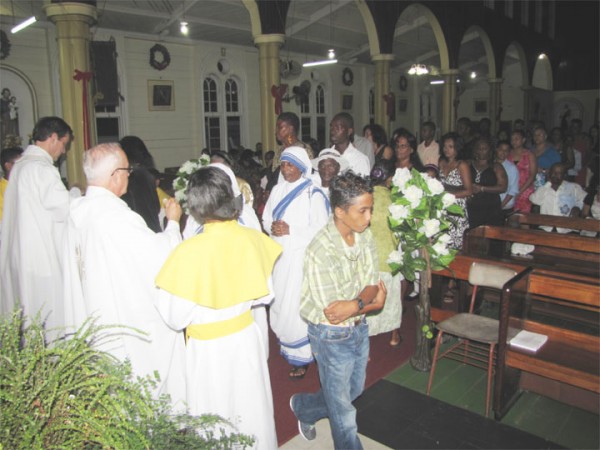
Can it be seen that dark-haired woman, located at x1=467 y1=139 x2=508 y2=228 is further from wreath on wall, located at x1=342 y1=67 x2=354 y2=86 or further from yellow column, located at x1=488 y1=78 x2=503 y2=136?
yellow column, located at x1=488 y1=78 x2=503 y2=136

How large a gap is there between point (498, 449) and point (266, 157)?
23.9 feet

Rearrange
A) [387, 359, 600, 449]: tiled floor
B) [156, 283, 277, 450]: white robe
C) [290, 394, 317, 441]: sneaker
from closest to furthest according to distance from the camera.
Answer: [156, 283, 277, 450]: white robe < [290, 394, 317, 441]: sneaker < [387, 359, 600, 449]: tiled floor

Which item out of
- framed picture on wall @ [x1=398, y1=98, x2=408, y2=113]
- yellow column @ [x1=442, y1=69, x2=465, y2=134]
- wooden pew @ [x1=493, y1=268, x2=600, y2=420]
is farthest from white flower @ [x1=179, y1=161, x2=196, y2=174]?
framed picture on wall @ [x1=398, y1=98, x2=408, y2=113]

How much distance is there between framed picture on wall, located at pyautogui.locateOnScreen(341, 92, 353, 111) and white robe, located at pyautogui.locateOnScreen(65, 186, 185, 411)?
1684 centimetres

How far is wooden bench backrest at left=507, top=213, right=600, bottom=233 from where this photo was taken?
4566 millimetres

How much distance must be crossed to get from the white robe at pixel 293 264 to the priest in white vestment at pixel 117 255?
1234 mm

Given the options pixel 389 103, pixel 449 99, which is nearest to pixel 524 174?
pixel 389 103

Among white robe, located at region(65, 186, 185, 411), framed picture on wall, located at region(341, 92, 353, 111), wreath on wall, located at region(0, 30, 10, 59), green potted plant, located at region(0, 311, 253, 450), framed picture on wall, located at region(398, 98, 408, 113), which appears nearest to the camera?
green potted plant, located at region(0, 311, 253, 450)

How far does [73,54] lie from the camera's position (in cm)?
675

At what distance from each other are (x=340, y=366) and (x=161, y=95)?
1212cm

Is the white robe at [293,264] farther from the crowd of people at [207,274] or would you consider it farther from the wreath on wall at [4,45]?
the wreath on wall at [4,45]

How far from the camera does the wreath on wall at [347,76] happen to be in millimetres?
18562

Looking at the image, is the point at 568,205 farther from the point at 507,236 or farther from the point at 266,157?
the point at 266,157

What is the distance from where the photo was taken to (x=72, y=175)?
725 centimetres
